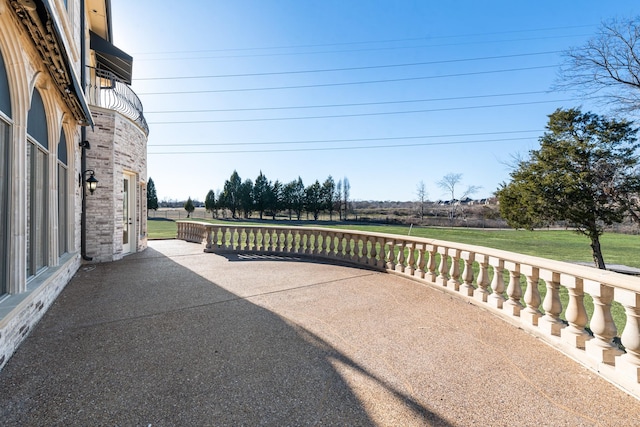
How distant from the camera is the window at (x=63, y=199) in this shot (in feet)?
18.4

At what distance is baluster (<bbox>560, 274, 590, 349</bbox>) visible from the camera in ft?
9.16

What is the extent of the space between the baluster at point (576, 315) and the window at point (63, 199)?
7.92 meters

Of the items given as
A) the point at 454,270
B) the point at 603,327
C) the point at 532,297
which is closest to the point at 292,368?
the point at 603,327

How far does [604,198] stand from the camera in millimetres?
11414

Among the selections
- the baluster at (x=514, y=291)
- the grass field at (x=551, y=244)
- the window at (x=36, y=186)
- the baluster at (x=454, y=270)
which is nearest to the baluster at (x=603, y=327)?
the baluster at (x=514, y=291)

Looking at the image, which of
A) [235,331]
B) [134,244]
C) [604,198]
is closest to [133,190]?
[134,244]

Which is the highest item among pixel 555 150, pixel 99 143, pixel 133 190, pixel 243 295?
pixel 555 150

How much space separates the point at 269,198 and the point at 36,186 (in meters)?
45.2

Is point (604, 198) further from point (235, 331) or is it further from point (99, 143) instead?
point (99, 143)

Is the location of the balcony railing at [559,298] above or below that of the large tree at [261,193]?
below

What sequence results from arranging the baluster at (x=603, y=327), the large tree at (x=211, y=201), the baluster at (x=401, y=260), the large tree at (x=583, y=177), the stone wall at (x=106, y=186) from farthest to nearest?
the large tree at (x=211, y=201) → the large tree at (x=583, y=177) → the stone wall at (x=106, y=186) → the baluster at (x=401, y=260) → the baluster at (x=603, y=327)

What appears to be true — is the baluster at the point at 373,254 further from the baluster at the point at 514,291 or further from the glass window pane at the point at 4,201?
the glass window pane at the point at 4,201

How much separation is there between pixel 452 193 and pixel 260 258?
5264 cm

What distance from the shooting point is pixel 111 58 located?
9.82 meters
